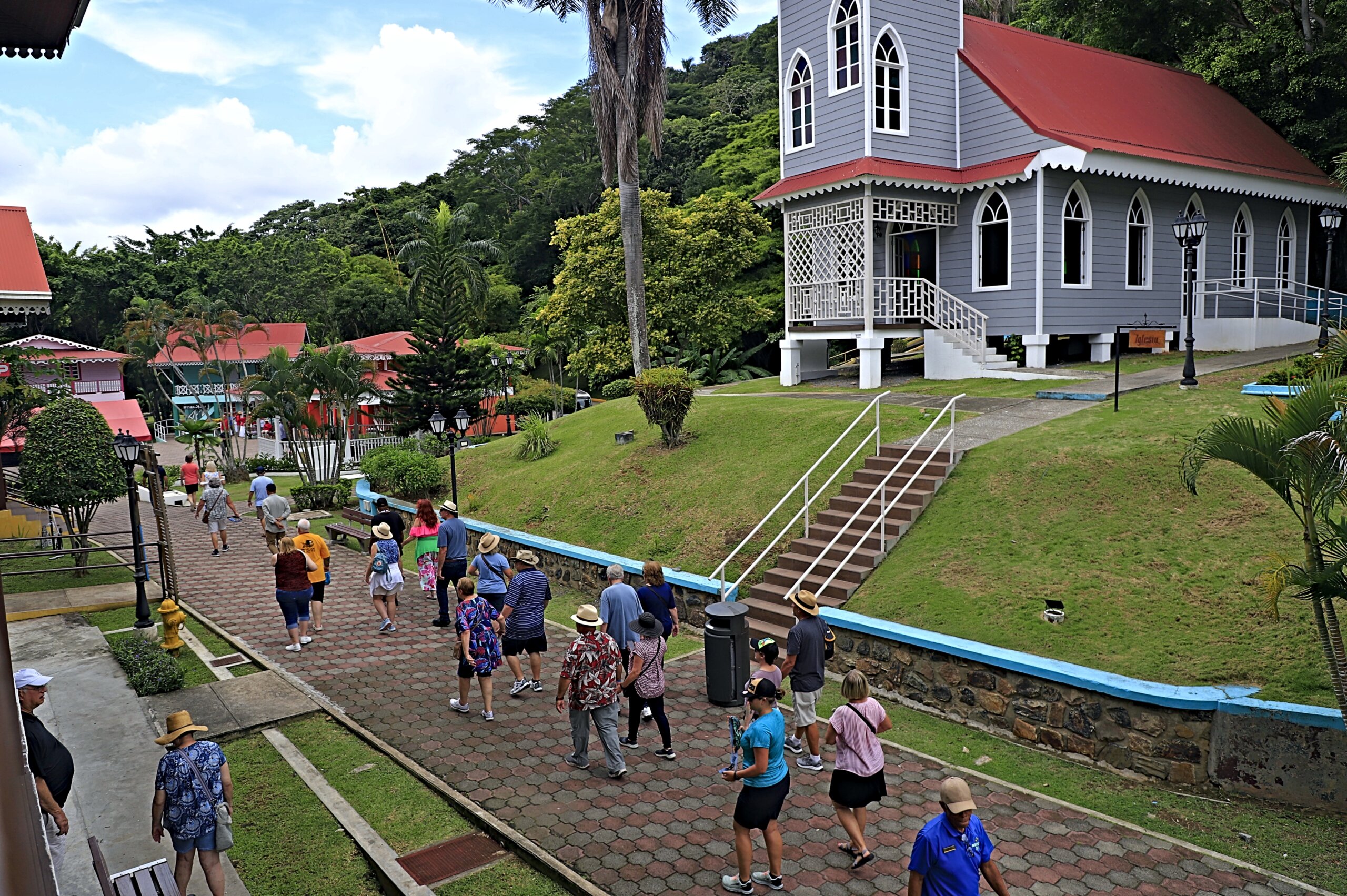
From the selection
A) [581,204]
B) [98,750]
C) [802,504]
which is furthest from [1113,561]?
[581,204]

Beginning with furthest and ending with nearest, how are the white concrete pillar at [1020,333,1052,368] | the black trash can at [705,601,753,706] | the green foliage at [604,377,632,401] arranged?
the green foliage at [604,377,632,401] → the white concrete pillar at [1020,333,1052,368] → the black trash can at [705,601,753,706]

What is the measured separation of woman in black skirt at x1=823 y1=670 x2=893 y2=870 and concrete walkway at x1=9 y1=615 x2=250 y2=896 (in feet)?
13.9

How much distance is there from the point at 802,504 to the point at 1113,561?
4731 mm

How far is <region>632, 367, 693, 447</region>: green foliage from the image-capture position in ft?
55.9

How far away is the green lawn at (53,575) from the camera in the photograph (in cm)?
1524

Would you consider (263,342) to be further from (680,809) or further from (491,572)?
(680,809)

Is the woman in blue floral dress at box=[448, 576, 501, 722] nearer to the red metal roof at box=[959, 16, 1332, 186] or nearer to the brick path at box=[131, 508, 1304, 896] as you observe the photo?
the brick path at box=[131, 508, 1304, 896]

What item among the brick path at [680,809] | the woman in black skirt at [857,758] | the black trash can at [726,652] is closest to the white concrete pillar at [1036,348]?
the brick path at [680,809]

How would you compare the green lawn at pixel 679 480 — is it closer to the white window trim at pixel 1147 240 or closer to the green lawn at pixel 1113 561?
the green lawn at pixel 1113 561

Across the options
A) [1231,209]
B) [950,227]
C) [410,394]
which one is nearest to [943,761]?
[950,227]

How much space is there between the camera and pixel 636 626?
27.1 ft

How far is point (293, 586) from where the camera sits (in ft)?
36.9

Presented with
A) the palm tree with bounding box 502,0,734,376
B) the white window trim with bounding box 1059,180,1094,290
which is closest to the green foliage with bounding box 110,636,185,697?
the palm tree with bounding box 502,0,734,376

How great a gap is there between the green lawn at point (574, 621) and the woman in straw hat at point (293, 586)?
3.37m
